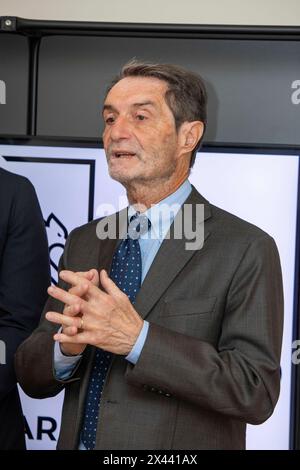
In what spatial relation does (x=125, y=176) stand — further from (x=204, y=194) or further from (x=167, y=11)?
(x=167, y=11)

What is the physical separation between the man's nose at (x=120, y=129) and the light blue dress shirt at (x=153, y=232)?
16cm

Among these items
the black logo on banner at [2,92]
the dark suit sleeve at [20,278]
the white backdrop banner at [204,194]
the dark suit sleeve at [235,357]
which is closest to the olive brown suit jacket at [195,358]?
the dark suit sleeve at [235,357]

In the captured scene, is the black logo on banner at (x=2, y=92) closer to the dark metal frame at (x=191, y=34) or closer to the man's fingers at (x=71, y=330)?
the dark metal frame at (x=191, y=34)

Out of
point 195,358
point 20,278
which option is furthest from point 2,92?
point 195,358

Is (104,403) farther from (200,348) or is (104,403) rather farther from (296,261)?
(296,261)

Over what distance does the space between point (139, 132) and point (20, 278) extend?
0.46m

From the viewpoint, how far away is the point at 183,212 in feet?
5.24

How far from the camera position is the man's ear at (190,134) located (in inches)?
66.5

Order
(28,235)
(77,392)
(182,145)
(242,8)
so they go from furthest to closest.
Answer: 1. (242,8)
2. (28,235)
3. (182,145)
4. (77,392)

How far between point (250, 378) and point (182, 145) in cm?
56

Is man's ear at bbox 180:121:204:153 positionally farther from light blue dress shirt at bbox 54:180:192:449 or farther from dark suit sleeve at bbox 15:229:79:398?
dark suit sleeve at bbox 15:229:79:398

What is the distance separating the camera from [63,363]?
1.54 metres

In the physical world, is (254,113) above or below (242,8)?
below
